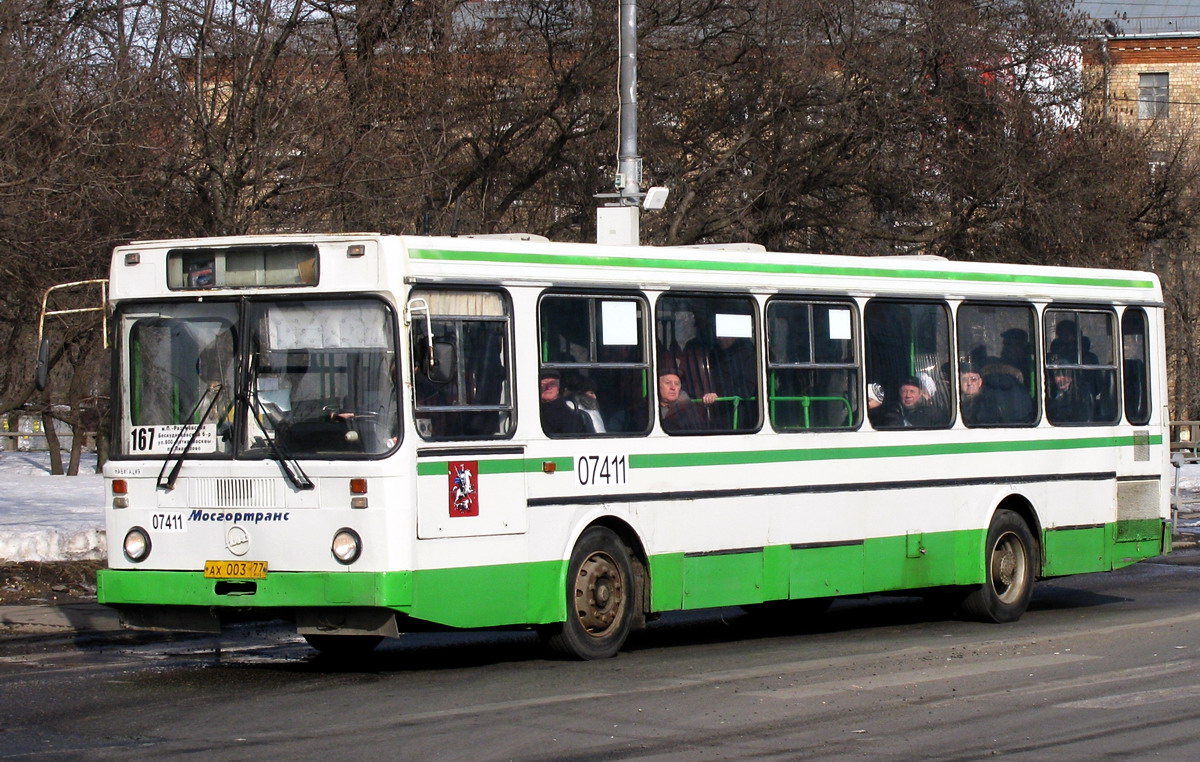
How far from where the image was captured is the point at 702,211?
84.3ft

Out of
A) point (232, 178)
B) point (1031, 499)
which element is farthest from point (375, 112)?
point (1031, 499)

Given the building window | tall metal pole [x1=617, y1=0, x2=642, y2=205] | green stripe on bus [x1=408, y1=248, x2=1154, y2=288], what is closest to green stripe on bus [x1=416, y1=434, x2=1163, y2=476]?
green stripe on bus [x1=408, y1=248, x2=1154, y2=288]

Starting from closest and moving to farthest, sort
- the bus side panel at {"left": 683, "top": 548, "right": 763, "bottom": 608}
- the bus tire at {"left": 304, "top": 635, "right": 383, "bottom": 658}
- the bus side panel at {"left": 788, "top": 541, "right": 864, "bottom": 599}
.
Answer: the bus tire at {"left": 304, "top": 635, "right": 383, "bottom": 658} → the bus side panel at {"left": 683, "top": 548, "right": 763, "bottom": 608} → the bus side panel at {"left": 788, "top": 541, "right": 864, "bottom": 599}

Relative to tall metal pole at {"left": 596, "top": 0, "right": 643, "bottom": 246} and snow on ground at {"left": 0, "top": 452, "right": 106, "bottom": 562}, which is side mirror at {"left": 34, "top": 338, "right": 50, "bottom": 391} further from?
tall metal pole at {"left": 596, "top": 0, "right": 643, "bottom": 246}

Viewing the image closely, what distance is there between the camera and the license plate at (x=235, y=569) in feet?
35.1

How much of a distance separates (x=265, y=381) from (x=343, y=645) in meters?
2.41

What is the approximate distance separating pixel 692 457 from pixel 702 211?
1363 centimetres

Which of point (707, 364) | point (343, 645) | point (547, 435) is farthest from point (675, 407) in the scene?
point (343, 645)

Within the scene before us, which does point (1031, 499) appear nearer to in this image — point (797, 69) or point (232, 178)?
point (232, 178)

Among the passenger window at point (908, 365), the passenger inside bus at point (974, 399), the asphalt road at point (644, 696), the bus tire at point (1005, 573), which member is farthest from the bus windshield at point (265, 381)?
the bus tire at point (1005, 573)

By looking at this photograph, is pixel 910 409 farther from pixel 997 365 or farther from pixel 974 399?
pixel 997 365

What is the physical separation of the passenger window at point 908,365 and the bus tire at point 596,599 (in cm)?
281

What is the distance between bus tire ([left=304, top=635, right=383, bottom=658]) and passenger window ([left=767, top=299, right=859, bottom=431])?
3226 mm

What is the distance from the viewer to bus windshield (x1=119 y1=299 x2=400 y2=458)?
10.7 meters
